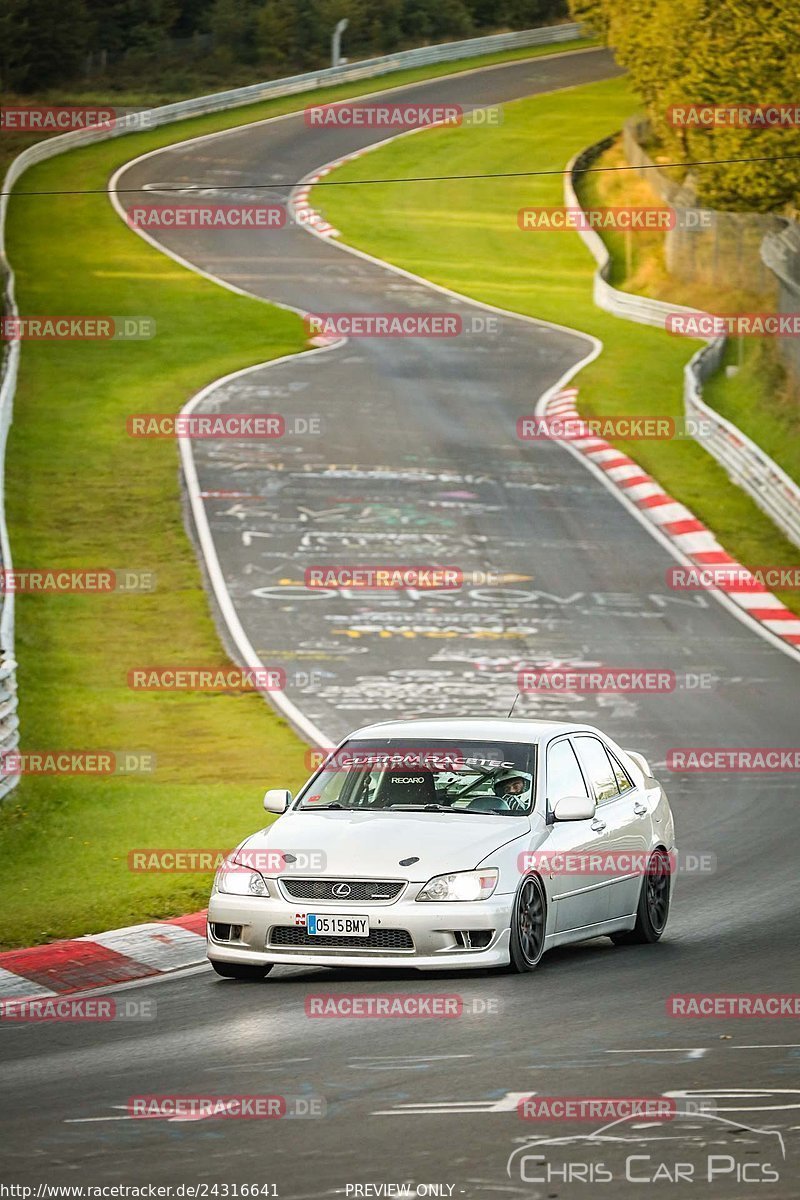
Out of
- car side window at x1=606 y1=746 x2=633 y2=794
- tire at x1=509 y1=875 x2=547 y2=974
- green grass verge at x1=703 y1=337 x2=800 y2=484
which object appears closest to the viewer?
tire at x1=509 y1=875 x2=547 y2=974

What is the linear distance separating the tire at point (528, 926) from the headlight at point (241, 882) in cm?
135

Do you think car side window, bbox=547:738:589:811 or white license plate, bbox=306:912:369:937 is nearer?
white license plate, bbox=306:912:369:937

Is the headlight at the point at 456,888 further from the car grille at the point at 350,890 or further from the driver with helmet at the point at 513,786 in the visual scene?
the driver with helmet at the point at 513,786

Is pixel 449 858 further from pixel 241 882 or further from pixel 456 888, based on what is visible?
pixel 241 882

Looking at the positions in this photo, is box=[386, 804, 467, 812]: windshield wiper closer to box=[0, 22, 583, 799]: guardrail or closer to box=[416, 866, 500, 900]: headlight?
box=[416, 866, 500, 900]: headlight

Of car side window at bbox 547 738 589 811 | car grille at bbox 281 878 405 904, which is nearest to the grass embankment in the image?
car side window at bbox 547 738 589 811

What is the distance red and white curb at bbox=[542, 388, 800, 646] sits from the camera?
2705 centimetres

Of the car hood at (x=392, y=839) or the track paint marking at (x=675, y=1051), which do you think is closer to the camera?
the track paint marking at (x=675, y=1051)

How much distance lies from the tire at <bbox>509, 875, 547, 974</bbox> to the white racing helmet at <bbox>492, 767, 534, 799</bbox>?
0.71m

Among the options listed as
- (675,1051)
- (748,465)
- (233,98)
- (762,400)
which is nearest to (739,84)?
(762,400)

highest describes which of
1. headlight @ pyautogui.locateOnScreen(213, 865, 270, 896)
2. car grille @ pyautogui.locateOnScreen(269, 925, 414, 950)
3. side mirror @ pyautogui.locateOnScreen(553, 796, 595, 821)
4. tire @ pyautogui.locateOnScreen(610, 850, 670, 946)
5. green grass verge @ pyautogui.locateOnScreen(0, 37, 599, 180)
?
side mirror @ pyautogui.locateOnScreen(553, 796, 595, 821)

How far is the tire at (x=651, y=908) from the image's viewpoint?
12.1 m

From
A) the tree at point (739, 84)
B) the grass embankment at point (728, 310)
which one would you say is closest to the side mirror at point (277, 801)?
the grass embankment at point (728, 310)

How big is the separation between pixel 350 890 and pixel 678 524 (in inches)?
852
